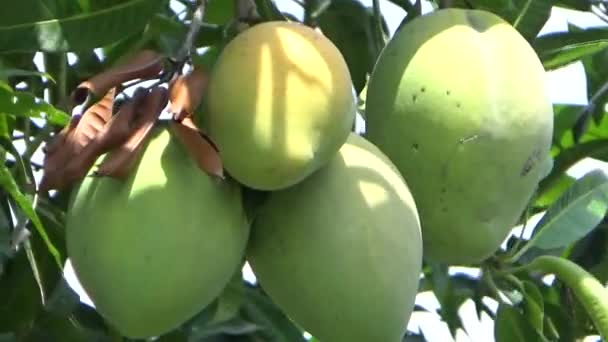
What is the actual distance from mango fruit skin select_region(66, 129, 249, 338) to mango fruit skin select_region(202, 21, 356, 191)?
1.6 inches

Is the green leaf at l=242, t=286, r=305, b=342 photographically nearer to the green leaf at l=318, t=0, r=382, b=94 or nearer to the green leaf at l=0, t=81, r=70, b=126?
the green leaf at l=318, t=0, r=382, b=94

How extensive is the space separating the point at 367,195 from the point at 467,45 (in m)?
0.21

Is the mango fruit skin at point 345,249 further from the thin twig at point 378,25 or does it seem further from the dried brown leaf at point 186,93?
the thin twig at point 378,25

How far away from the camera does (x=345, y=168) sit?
1250 millimetres

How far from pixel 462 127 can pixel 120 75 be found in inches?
12.8

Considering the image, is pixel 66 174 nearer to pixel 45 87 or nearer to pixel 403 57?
pixel 403 57

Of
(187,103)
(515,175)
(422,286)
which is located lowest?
(422,286)

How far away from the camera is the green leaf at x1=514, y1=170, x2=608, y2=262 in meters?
1.80

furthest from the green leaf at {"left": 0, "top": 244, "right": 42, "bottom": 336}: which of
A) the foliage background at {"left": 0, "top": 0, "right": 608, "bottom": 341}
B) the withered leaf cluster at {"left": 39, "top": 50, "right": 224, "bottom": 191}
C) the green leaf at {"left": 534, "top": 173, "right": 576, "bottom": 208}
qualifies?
the green leaf at {"left": 534, "top": 173, "right": 576, "bottom": 208}

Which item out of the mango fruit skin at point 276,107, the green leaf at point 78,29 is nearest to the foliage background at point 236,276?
the green leaf at point 78,29

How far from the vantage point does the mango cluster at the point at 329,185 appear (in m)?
1.13

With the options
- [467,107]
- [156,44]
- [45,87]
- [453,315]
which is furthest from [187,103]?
[453,315]

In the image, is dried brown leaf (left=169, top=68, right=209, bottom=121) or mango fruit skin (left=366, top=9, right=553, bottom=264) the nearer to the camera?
dried brown leaf (left=169, top=68, right=209, bottom=121)

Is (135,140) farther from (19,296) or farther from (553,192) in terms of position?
(553,192)
